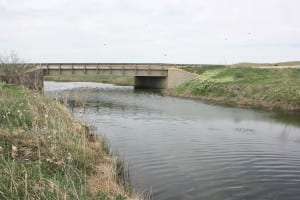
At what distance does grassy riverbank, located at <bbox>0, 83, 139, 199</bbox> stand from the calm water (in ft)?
6.61

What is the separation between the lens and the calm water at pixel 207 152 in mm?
15797

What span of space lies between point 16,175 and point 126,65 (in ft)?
215

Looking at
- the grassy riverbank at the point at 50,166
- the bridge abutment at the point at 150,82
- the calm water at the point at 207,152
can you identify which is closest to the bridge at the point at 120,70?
the bridge abutment at the point at 150,82

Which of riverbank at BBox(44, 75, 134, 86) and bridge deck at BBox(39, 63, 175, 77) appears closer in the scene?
bridge deck at BBox(39, 63, 175, 77)

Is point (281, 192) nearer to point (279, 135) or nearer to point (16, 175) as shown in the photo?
point (16, 175)

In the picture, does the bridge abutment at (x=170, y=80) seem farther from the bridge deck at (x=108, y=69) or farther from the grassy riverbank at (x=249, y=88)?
the grassy riverbank at (x=249, y=88)

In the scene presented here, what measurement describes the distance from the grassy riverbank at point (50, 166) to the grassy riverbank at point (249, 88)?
105 ft

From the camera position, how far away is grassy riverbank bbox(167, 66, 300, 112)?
46.3 metres

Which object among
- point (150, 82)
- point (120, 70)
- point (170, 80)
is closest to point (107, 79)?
point (150, 82)

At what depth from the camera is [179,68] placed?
7619 cm

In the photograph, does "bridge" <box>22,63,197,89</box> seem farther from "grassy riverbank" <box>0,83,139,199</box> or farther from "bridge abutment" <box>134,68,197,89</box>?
"grassy riverbank" <box>0,83,139,199</box>

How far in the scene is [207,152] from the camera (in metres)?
21.9

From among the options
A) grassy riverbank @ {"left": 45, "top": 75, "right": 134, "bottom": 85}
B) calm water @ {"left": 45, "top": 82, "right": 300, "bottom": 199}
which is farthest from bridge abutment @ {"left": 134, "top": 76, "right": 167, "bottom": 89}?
calm water @ {"left": 45, "top": 82, "right": 300, "bottom": 199}

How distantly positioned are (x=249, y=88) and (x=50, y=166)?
43.0 metres
